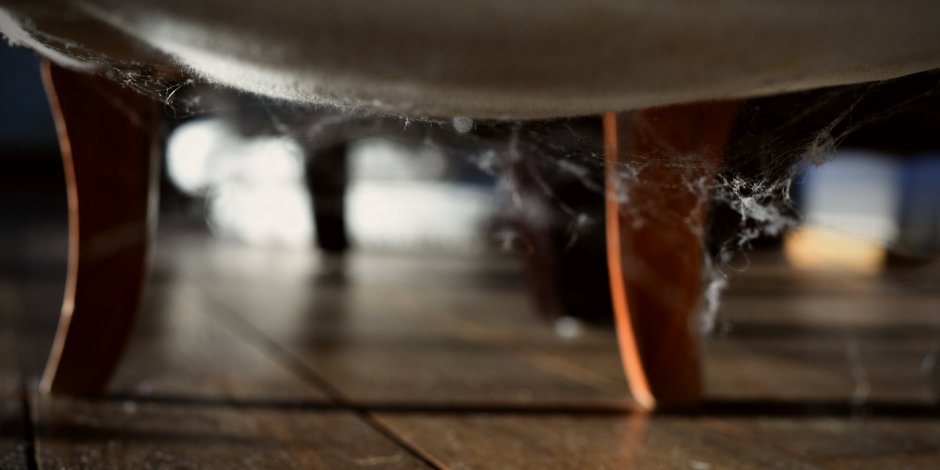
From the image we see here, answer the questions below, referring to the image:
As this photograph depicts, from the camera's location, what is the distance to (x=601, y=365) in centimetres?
82

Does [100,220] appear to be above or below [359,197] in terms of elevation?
below

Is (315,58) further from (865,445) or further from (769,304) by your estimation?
(769,304)

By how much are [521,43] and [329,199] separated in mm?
1907

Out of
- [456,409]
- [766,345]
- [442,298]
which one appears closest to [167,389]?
[456,409]

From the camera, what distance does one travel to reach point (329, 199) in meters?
2.07

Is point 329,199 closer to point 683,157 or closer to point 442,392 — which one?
point 442,392

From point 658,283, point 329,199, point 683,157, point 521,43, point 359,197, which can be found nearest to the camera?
point 521,43

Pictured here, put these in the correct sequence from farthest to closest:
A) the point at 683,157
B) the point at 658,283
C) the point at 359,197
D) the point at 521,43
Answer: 1. the point at 359,197
2. the point at 658,283
3. the point at 683,157
4. the point at 521,43

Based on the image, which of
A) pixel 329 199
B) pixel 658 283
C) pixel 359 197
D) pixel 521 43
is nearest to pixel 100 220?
pixel 658 283

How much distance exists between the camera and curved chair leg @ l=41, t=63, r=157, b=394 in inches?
23.1

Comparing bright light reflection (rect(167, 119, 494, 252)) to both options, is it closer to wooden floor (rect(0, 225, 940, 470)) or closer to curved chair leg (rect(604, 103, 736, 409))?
wooden floor (rect(0, 225, 940, 470))

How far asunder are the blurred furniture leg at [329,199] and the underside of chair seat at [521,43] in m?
1.59

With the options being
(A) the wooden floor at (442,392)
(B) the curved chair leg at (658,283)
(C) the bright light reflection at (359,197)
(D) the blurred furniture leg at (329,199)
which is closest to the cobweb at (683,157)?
(B) the curved chair leg at (658,283)

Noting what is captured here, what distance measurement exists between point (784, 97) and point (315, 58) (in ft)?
0.52
